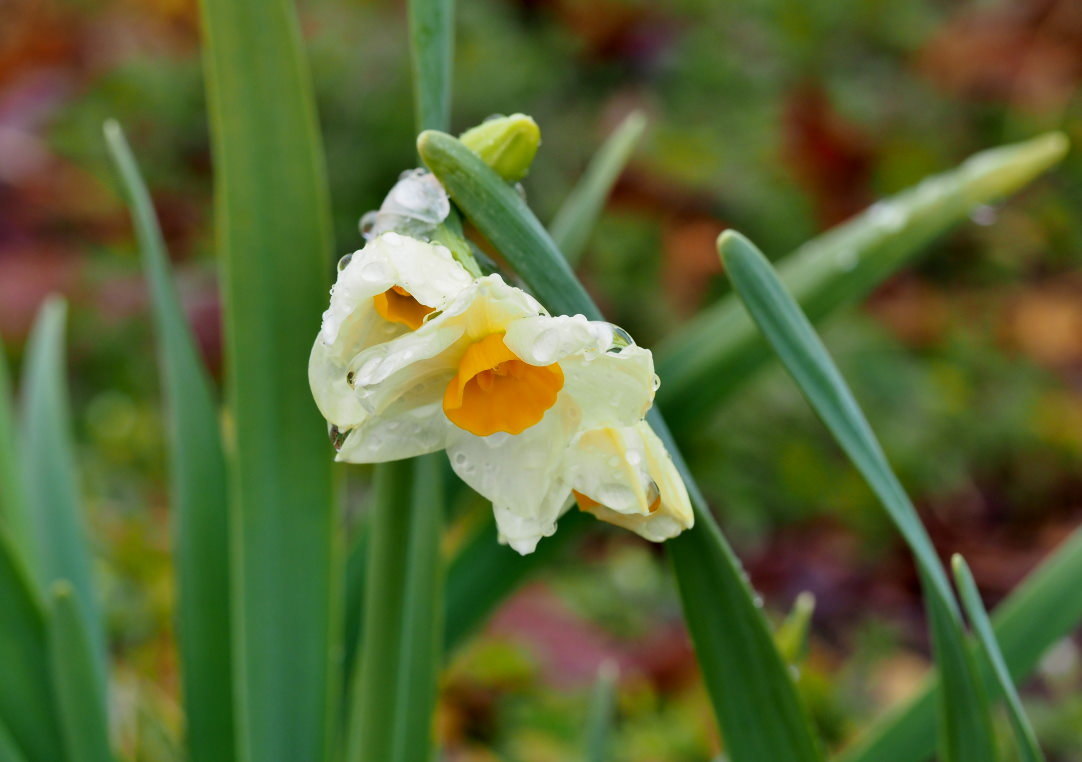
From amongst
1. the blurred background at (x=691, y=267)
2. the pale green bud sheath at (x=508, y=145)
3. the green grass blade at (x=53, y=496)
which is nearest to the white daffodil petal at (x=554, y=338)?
the pale green bud sheath at (x=508, y=145)

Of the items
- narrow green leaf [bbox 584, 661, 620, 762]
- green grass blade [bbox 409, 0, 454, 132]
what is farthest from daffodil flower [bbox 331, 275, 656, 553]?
narrow green leaf [bbox 584, 661, 620, 762]

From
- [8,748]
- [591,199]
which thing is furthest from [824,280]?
[8,748]

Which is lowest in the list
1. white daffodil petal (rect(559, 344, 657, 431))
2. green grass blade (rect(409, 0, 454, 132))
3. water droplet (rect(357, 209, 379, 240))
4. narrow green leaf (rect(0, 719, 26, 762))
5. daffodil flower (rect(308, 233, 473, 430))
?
narrow green leaf (rect(0, 719, 26, 762))

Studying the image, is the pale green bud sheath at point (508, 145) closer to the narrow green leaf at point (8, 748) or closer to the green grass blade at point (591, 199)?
the green grass blade at point (591, 199)

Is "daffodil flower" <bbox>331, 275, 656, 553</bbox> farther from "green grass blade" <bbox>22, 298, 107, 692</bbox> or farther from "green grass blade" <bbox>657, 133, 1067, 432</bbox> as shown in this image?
"green grass blade" <bbox>22, 298, 107, 692</bbox>

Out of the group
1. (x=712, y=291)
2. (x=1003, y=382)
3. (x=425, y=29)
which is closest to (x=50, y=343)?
(x=425, y=29)
